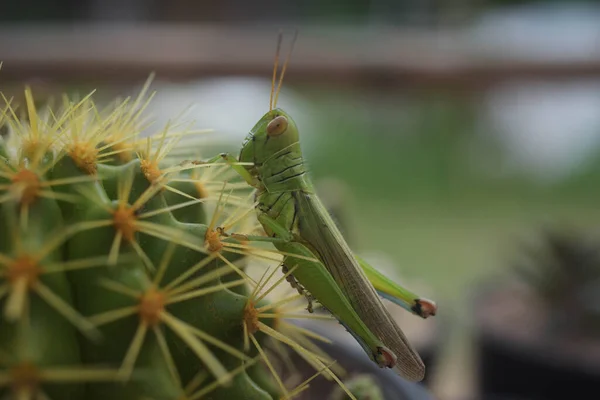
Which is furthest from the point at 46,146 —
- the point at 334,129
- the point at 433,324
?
the point at 334,129

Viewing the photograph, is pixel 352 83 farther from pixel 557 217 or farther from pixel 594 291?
pixel 557 217

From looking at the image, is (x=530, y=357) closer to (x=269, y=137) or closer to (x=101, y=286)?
(x=269, y=137)

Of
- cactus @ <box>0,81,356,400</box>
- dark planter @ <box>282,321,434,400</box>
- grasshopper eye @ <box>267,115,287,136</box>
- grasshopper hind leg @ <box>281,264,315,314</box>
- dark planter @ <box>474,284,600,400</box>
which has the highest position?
grasshopper eye @ <box>267,115,287,136</box>

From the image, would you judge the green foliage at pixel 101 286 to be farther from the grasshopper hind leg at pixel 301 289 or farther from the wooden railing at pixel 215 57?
the wooden railing at pixel 215 57

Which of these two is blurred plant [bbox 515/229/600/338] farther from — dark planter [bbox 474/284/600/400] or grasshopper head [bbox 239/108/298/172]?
grasshopper head [bbox 239/108/298/172]

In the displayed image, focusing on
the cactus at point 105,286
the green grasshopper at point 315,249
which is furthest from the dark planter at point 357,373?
the cactus at point 105,286

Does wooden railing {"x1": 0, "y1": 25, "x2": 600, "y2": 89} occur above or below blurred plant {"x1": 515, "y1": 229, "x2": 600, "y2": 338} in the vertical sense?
above

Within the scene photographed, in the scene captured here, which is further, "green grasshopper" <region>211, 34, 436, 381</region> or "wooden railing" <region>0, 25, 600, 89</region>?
"wooden railing" <region>0, 25, 600, 89</region>

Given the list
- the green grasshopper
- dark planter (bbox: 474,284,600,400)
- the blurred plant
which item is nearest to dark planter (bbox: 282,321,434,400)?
the green grasshopper
